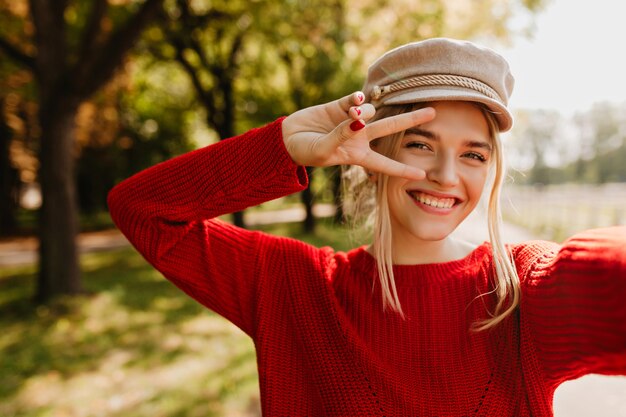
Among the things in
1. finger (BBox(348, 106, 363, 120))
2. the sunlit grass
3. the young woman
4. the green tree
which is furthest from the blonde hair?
the green tree

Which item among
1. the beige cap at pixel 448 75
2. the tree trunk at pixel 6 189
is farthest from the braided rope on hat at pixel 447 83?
the tree trunk at pixel 6 189

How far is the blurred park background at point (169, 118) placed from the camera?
4.16 m

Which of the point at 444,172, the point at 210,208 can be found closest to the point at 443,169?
the point at 444,172

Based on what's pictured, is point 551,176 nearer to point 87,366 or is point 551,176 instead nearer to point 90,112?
point 90,112

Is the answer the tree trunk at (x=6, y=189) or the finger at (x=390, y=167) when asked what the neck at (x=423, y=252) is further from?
the tree trunk at (x=6, y=189)

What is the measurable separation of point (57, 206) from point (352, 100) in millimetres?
5842

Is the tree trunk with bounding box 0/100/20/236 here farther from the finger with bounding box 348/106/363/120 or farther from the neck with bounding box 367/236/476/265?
the finger with bounding box 348/106/363/120

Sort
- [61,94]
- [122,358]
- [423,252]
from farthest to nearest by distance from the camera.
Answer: [61,94] < [122,358] < [423,252]

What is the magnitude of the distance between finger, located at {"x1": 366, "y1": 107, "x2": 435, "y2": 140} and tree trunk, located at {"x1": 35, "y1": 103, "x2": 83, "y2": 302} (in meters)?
5.72

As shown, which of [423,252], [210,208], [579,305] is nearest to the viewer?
[579,305]

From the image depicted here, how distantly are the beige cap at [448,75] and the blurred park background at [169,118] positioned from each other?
0.29 m

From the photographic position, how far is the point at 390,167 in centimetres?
146

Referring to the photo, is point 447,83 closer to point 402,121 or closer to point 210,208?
point 402,121

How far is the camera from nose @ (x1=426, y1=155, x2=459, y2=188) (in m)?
1.48
